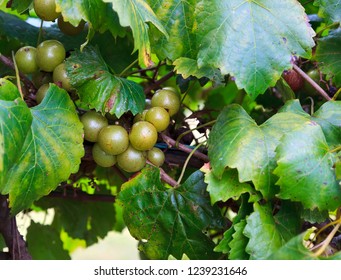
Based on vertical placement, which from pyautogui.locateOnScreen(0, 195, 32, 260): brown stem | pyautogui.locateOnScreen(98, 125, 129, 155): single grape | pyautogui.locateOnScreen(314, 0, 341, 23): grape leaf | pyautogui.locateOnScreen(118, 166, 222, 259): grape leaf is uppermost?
pyautogui.locateOnScreen(314, 0, 341, 23): grape leaf

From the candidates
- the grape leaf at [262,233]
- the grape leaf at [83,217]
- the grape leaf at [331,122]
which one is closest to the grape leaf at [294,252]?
the grape leaf at [262,233]

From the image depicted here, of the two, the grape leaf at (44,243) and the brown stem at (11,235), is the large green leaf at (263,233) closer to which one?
the brown stem at (11,235)

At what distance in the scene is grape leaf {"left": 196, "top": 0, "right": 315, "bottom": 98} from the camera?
0.91 metres

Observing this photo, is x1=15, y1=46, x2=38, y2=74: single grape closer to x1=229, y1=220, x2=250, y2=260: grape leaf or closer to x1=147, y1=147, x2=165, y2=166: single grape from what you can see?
x1=147, y1=147, x2=165, y2=166: single grape

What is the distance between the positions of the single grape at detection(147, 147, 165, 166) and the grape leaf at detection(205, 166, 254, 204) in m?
0.14

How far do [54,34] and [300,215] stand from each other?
646 mm

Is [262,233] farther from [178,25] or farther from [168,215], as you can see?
[178,25]

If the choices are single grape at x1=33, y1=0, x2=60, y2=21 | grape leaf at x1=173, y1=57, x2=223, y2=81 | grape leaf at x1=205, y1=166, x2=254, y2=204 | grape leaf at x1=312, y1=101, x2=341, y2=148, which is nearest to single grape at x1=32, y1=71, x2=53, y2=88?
single grape at x1=33, y1=0, x2=60, y2=21

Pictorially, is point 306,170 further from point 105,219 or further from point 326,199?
point 105,219

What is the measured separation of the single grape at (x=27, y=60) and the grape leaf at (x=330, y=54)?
1.69 ft

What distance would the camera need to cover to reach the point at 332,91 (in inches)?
45.4
